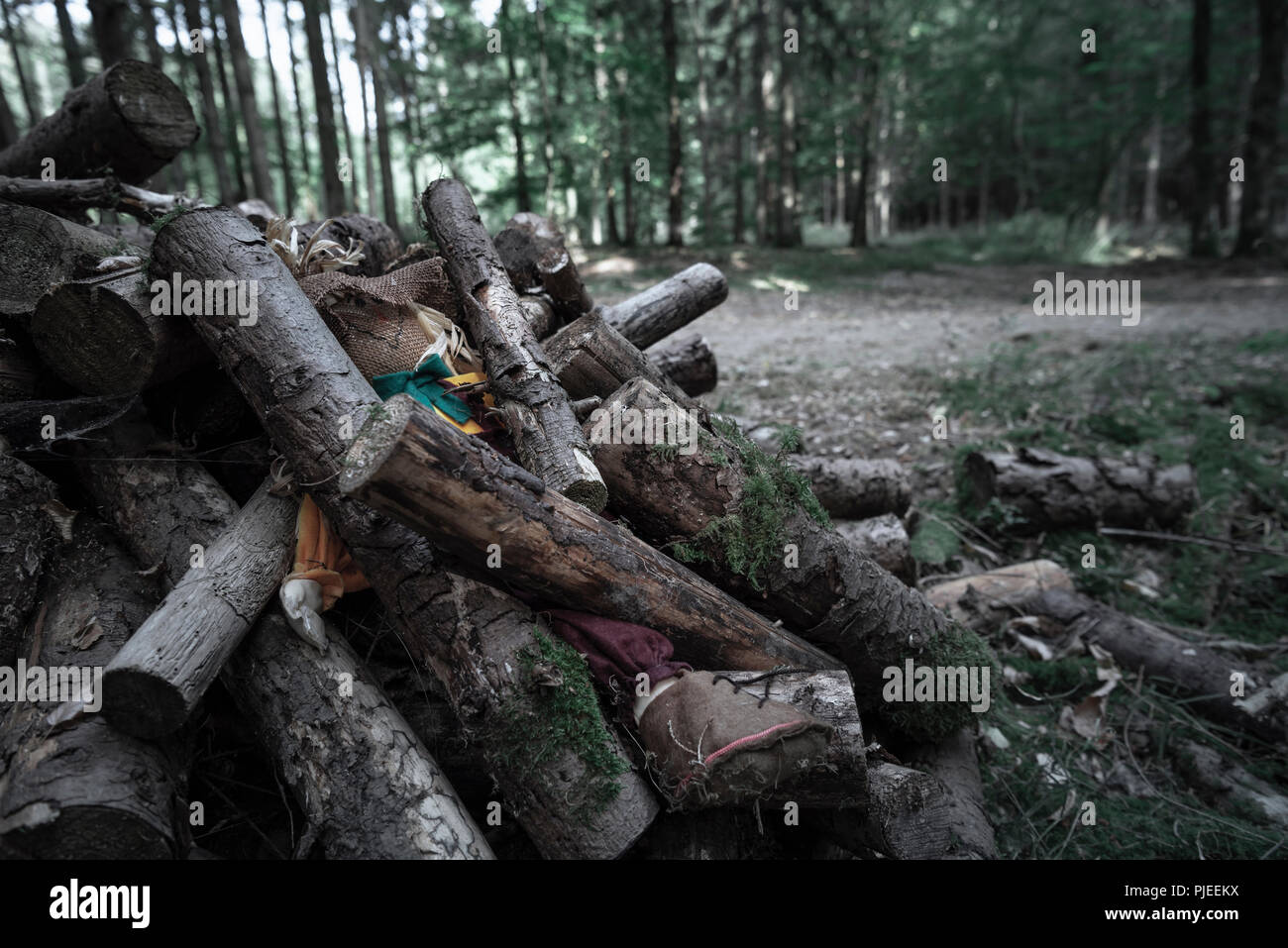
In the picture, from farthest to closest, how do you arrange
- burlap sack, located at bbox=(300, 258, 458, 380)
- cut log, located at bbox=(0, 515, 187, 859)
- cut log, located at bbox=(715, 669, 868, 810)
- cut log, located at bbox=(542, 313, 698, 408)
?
1. cut log, located at bbox=(542, 313, 698, 408)
2. burlap sack, located at bbox=(300, 258, 458, 380)
3. cut log, located at bbox=(715, 669, 868, 810)
4. cut log, located at bbox=(0, 515, 187, 859)

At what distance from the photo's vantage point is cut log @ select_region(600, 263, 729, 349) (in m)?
4.08

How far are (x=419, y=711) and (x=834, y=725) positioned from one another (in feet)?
4.71

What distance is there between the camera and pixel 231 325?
246 centimetres

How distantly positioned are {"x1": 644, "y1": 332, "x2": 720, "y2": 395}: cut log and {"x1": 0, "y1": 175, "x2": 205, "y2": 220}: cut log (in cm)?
267

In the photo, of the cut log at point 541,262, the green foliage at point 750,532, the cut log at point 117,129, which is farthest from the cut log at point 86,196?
the green foliage at point 750,532

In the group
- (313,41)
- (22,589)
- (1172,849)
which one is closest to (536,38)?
(313,41)

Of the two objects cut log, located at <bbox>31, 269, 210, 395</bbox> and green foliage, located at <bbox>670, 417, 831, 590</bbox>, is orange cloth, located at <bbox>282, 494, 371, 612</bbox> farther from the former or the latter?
green foliage, located at <bbox>670, 417, 831, 590</bbox>

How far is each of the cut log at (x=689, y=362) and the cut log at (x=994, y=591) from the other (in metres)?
1.98

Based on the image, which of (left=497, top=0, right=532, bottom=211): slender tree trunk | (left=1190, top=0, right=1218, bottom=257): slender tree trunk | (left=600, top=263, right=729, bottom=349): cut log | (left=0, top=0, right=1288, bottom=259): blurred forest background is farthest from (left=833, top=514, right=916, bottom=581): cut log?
(left=1190, top=0, right=1218, bottom=257): slender tree trunk

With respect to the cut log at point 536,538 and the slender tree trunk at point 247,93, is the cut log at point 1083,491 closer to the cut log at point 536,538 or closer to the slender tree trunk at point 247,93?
the cut log at point 536,538

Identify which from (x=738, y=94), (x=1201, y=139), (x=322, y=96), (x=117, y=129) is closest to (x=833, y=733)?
(x=117, y=129)

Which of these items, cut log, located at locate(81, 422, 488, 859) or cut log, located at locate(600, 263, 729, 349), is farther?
cut log, located at locate(600, 263, 729, 349)

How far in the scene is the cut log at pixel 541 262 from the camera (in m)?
3.67
